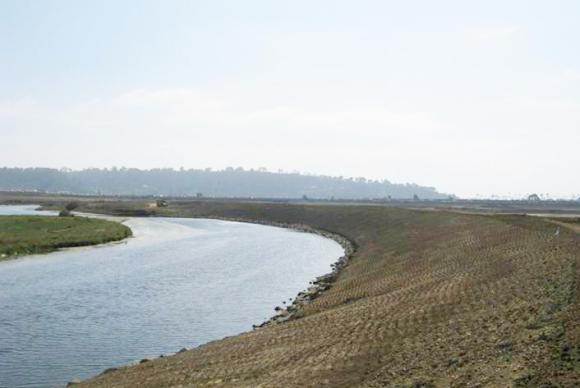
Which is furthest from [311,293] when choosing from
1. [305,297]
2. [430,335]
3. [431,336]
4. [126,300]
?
[431,336]

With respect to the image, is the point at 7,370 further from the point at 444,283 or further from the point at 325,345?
the point at 444,283

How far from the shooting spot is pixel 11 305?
3469 centimetres

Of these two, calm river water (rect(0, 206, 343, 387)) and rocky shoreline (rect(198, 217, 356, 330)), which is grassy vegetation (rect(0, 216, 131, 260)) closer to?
calm river water (rect(0, 206, 343, 387))

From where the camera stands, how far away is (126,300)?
123 feet

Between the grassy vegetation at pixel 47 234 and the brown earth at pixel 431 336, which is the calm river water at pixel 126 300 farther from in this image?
the brown earth at pixel 431 336

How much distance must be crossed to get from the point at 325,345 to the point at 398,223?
57.7 m

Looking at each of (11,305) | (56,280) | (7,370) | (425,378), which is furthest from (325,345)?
(56,280)

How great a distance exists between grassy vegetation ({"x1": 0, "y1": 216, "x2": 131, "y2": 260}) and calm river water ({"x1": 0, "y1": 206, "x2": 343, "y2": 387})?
9.80 ft

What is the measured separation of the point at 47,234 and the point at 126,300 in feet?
126

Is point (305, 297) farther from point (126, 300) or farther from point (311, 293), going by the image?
point (126, 300)

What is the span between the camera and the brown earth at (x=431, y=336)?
605 inches

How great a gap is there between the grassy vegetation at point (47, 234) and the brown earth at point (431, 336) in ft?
122

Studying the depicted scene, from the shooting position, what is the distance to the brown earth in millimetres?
15359

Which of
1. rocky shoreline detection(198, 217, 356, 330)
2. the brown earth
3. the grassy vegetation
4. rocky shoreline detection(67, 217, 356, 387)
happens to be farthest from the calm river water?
the brown earth
